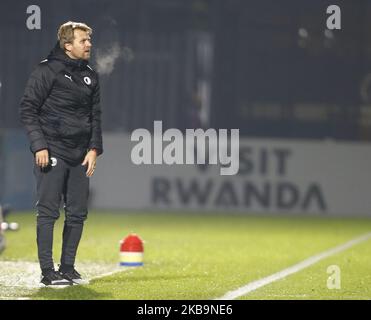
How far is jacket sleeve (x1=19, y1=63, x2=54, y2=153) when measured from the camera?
1064cm

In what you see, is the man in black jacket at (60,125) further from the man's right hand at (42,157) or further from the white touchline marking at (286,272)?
the white touchline marking at (286,272)

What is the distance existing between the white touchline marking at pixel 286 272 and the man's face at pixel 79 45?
7.26 feet

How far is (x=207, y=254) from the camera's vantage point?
15.3 meters

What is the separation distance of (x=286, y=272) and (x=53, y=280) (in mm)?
2986

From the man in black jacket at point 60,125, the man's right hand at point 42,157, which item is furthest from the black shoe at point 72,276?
the man's right hand at point 42,157

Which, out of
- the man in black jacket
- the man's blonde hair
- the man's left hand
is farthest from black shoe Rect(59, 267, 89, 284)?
the man's blonde hair

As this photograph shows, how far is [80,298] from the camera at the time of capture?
10.1 meters

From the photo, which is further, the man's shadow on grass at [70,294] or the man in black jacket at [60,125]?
the man in black jacket at [60,125]

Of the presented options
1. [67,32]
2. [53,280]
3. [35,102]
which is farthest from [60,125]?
[53,280]

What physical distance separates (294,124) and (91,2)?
541cm

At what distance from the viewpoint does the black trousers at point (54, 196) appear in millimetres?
10836
